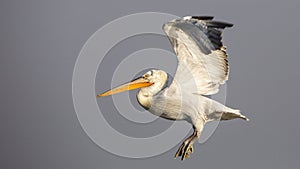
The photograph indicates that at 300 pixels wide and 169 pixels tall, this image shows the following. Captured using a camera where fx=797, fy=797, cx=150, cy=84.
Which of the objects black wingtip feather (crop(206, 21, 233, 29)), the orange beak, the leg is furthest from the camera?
the orange beak

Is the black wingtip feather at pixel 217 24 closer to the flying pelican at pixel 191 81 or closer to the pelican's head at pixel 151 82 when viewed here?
the flying pelican at pixel 191 81

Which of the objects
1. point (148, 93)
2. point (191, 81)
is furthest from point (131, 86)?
point (191, 81)

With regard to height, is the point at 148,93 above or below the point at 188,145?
above

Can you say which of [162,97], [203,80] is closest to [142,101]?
[162,97]

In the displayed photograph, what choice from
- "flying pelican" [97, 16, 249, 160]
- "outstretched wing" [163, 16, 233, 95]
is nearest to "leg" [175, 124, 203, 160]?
"flying pelican" [97, 16, 249, 160]

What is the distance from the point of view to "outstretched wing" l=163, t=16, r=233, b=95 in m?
7.46

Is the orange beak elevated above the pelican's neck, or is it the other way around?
the orange beak

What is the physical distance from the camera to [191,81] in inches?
310

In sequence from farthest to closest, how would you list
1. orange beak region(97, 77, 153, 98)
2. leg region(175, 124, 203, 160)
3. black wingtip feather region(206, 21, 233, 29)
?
orange beak region(97, 77, 153, 98), leg region(175, 124, 203, 160), black wingtip feather region(206, 21, 233, 29)

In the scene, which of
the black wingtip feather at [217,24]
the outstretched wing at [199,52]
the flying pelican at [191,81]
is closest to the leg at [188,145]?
the flying pelican at [191,81]

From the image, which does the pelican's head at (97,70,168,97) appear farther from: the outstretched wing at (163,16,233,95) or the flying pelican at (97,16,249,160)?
the outstretched wing at (163,16,233,95)

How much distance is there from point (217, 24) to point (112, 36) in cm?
110

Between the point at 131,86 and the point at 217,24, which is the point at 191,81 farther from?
the point at 217,24

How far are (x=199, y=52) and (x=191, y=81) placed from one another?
1.08 ft
